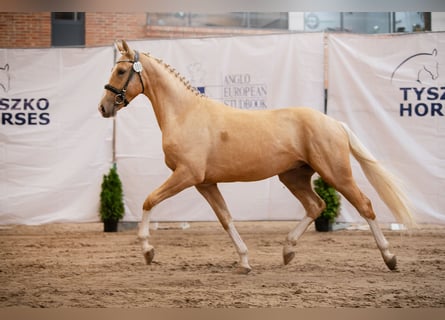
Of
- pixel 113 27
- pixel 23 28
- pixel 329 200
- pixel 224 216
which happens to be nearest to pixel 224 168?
pixel 224 216

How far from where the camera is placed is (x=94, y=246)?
5.71m

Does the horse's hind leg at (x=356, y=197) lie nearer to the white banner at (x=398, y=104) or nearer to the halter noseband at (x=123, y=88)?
the white banner at (x=398, y=104)

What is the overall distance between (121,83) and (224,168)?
40.2 inches

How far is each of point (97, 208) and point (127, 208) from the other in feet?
1.20

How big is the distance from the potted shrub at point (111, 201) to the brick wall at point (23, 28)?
2231 millimetres

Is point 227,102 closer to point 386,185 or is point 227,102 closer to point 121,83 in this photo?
point 121,83

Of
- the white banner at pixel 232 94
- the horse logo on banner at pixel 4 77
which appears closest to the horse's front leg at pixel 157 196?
the horse logo on banner at pixel 4 77

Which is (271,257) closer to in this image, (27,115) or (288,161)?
(288,161)

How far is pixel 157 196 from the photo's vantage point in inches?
159

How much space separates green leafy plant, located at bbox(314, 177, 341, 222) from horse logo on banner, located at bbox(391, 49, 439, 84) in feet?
4.75

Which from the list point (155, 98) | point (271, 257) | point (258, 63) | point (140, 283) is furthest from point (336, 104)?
point (140, 283)

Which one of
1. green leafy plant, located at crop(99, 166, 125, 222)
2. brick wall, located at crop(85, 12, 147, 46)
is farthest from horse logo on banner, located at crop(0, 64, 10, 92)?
green leafy plant, located at crop(99, 166, 125, 222)

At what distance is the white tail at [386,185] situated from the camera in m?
4.27

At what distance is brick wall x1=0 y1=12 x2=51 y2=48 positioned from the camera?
4.29 m
